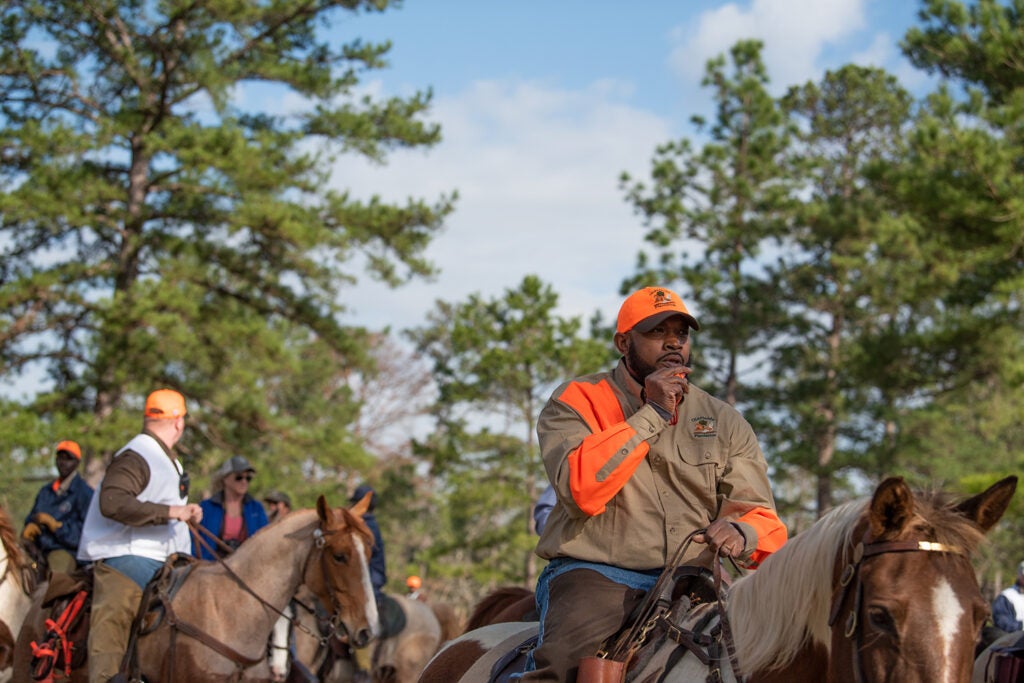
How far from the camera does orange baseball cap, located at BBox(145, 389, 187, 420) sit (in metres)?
7.27

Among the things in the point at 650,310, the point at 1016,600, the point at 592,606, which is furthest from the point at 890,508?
the point at 1016,600

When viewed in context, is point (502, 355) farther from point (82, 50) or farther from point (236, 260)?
point (82, 50)

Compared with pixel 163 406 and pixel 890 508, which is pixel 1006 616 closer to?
pixel 163 406

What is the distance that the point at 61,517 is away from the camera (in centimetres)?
1023

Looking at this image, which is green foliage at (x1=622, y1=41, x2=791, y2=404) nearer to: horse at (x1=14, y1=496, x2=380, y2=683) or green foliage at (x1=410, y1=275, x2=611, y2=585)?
green foliage at (x1=410, y1=275, x2=611, y2=585)

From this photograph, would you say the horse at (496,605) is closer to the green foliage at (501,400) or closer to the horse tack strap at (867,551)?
the horse tack strap at (867,551)

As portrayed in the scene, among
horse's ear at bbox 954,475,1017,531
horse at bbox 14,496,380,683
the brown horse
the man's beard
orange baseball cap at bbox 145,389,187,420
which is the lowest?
the brown horse

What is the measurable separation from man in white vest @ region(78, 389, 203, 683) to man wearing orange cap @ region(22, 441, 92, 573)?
2.93m

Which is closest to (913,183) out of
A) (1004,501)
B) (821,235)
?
(821,235)

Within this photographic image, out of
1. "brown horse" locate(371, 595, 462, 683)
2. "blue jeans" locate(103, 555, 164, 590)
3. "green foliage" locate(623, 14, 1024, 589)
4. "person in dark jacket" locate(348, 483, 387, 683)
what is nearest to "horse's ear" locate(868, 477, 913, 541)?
"blue jeans" locate(103, 555, 164, 590)

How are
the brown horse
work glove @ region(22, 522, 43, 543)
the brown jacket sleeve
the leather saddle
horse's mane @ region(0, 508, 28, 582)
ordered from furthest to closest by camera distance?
the brown horse, work glove @ region(22, 522, 43, 543), horse's mane @ region(0, 508, 28, 582), the brown jacket sleeve, the leather saddle

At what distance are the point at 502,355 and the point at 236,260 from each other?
10.1m

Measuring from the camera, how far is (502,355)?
99.9 feet

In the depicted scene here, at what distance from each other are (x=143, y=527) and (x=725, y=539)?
15.9 ft
